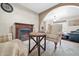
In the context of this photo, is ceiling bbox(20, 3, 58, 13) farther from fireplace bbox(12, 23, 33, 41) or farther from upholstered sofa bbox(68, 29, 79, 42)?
upholstered sofa bbox(68, 29, 79, 42)

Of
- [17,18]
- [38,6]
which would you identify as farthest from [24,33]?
[38,6]

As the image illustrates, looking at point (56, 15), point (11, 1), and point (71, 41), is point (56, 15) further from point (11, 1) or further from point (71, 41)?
point (11, 1)

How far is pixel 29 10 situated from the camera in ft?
5.69

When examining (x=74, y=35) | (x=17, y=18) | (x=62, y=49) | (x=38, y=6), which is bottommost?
(x=62, y=49)

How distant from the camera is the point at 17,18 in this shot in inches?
64.5

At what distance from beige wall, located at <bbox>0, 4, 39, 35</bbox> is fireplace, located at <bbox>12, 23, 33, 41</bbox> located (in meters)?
0.07

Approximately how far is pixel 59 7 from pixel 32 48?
36.7 inches

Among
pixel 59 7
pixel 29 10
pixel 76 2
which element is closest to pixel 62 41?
pixel 59 7

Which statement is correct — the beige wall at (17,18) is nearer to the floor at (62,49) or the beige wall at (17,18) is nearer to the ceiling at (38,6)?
the ceiling at (38,6)

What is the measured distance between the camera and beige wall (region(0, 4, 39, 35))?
1.56m

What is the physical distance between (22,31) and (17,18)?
Result: 261mm

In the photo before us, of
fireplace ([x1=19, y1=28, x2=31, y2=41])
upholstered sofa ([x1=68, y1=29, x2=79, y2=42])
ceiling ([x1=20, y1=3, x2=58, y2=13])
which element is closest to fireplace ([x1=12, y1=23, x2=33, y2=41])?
fireplace ([x1=19, y1=28, x2=31, y2=41])

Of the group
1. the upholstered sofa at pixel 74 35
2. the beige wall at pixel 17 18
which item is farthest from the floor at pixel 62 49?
the beige wall at pixel 17 18

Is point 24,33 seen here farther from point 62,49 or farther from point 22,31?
point 62,49
